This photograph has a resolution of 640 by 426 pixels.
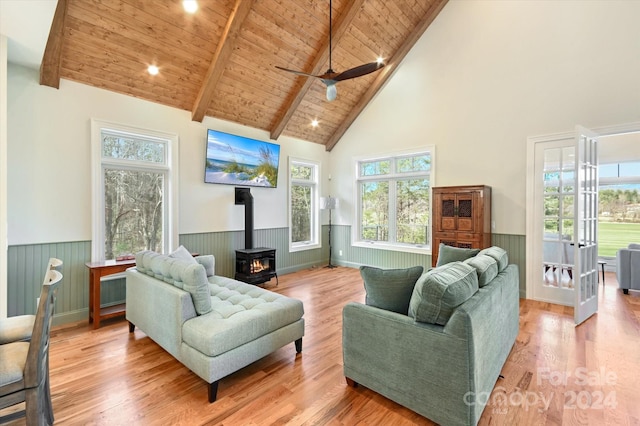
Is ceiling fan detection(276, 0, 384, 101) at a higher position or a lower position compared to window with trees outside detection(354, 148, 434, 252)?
higher

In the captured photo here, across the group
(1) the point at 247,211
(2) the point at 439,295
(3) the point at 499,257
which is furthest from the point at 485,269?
(1) the point at 247,211

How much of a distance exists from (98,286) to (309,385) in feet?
9.50

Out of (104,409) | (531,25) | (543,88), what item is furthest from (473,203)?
(104,409)

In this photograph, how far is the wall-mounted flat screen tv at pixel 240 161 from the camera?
5102mm

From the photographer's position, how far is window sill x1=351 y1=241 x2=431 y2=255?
5.86m

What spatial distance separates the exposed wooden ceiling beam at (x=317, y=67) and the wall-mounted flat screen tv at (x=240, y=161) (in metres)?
0.46

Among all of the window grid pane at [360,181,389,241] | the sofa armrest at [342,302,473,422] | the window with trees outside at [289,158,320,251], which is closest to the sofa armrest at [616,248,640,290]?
the window grid pane at [360,181,389,241]

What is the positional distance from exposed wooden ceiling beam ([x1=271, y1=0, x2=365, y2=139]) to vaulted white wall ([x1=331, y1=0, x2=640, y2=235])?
40.4 inches

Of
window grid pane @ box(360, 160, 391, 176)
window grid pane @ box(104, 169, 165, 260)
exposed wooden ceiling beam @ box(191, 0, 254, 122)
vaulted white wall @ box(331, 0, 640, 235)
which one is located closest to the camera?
exposed wooden ceiling beam @ box(191, 0, 254, 122)

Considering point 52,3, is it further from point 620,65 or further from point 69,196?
point 620,65

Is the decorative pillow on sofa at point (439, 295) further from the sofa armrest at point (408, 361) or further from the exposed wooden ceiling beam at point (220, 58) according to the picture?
the exposed wooden ceiling beam at point (220, 58)

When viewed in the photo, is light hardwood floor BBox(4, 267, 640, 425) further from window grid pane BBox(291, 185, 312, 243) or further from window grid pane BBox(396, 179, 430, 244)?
window grid pane BBox(291, 185, 312, 243)

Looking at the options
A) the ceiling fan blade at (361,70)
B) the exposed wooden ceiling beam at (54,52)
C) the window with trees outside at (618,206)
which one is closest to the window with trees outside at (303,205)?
the ceiling fan blade at (361,70)

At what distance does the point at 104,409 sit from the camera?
6.91 ft
